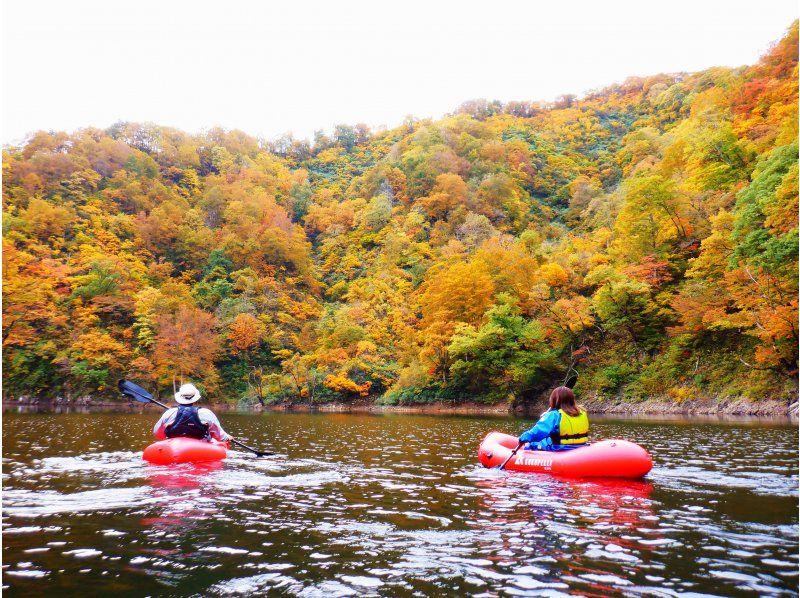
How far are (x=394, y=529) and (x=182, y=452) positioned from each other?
5659mm

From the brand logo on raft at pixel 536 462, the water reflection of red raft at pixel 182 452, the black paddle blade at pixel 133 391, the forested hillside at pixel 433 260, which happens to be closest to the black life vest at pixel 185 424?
the water reflection of red raft at pixel 182 452

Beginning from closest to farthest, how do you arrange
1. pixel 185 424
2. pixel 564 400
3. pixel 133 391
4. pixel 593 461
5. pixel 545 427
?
1. pixel 593 461
2. pixel 564 400
3. pixel 545 427
4. pixel 185 424
5. pixel 133 391

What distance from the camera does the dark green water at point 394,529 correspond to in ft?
12.7

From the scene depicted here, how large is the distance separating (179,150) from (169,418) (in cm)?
7124

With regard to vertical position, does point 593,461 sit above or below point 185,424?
Answer: below

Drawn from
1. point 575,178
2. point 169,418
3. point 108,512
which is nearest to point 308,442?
point 169,418

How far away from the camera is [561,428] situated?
891 cm

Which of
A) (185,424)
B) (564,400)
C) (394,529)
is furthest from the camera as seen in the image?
(185,424)

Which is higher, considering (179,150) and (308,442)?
(179,150)

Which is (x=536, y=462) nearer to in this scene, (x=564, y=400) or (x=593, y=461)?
(x=593, y=461)

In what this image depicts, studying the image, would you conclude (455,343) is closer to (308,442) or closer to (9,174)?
(308,442)

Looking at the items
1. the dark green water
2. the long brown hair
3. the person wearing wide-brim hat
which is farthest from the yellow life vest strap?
the person wearing wide-brim hat

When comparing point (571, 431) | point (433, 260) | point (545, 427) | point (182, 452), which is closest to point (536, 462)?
point (545, 427)

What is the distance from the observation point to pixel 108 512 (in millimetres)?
6164
